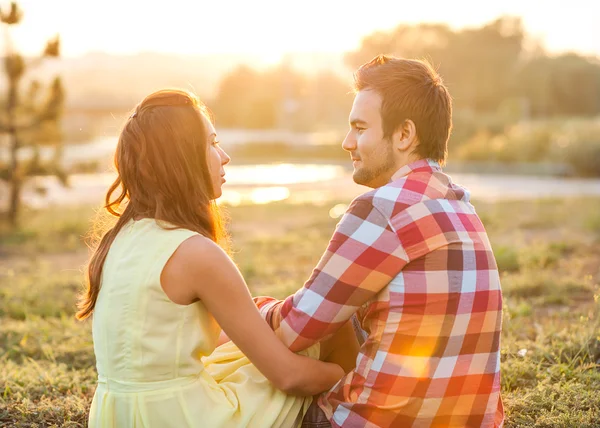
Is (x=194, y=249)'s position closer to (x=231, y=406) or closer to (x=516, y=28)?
(x=231, y=406)

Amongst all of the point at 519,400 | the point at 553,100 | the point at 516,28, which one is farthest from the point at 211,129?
the point at 516,28

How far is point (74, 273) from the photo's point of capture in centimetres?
653

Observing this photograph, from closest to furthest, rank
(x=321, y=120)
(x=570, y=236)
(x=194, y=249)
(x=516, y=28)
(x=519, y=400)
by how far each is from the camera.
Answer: (x=194, y=249)
(x=519, y=400)
(x=570, y=236)
(x=516, y=28)
(x=321, y=120)

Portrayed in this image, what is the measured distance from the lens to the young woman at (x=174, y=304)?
201cm

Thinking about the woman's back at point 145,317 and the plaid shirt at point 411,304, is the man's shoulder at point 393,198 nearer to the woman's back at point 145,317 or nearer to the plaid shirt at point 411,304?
the plaid shirt at point 411,304

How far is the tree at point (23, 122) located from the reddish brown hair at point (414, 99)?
766 centimetres

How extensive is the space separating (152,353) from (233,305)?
0.85 ft

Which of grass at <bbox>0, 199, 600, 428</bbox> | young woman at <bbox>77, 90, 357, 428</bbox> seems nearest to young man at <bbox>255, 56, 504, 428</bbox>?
young woman at <bbox>77, 90, 357, 428</bbox>

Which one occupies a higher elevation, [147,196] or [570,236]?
[147,196]

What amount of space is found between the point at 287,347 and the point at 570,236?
6265 millimetres

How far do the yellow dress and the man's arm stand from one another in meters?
0.24

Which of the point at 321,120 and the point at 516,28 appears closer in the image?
the point at 516,28

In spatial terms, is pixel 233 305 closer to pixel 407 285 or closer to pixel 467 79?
pixel 407 285

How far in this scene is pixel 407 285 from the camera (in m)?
2.01
